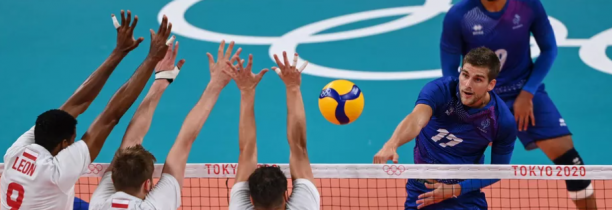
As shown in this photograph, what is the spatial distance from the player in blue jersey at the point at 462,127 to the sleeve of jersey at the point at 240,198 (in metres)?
1.68

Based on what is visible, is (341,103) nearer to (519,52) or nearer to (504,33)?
(504,33)

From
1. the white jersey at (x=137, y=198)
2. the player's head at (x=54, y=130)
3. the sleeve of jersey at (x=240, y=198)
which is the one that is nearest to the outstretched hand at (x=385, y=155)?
the sleeve of jersey at (x=240, y=198)

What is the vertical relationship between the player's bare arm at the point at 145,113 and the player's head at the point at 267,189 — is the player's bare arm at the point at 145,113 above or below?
above

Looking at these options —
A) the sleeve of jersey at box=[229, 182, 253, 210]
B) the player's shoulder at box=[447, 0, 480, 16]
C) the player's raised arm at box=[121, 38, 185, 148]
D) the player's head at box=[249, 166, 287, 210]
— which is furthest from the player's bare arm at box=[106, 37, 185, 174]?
the player's shoulder at box=[447, 0, 480, 16]

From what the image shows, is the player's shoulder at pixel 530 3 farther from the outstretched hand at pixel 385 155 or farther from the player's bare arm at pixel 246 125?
the player's bare arm at pixel 246 125

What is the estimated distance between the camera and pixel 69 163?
221 inches

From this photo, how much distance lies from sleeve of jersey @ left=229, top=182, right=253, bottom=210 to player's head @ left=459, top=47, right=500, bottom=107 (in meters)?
2.37

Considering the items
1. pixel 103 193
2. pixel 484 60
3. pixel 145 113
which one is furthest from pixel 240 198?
pixel 484 60

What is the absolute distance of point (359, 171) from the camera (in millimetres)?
6832

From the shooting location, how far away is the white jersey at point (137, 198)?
17.3ft

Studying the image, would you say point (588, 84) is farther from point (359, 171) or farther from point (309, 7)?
point (359, 171)

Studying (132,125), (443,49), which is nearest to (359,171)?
(132,125)

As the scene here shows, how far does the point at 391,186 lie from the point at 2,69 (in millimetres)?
7311

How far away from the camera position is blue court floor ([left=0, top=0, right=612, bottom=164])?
37.5ft
